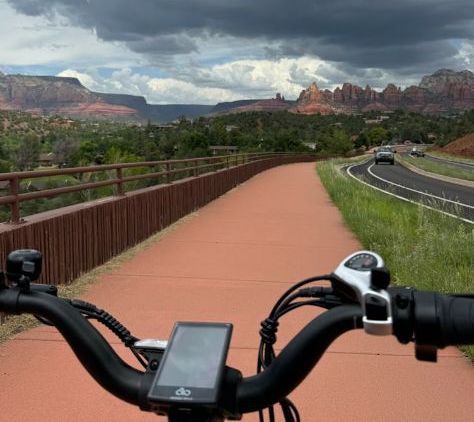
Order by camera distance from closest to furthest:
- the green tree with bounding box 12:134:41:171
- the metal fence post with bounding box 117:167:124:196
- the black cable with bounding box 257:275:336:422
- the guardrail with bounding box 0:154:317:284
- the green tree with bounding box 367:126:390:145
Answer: the black cable with bounding box 257:275:336:422 → the guardrail with bounding box 0:154:317:284 → the metal fence post with bounding box 117:167:124:196 → the green tree with bounding box 12:134:41:171 → the green tree with bounding box 367:126:390:145

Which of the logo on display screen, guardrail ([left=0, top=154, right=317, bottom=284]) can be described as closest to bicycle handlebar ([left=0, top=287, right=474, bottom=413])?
the logo on display screen

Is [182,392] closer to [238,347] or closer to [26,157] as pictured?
[238,347]

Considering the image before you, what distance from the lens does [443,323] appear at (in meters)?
1.30

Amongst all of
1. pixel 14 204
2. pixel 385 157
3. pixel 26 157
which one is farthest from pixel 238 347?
pixel 385 157

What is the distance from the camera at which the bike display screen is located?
4.25 ft

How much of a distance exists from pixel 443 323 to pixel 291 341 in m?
0.37

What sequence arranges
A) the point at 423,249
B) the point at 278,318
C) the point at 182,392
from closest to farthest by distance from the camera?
the point at 182,392 → the point at 278,318 → the point at 423,249

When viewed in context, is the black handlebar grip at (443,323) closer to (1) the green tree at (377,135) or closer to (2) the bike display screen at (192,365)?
(2) the bike display screen at (192,365)

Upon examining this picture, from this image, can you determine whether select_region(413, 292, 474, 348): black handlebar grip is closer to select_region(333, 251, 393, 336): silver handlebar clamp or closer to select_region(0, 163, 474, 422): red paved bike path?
select_region(333, 251, 393, 336): silver handlebar clamp

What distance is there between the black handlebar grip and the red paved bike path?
2.66 meters

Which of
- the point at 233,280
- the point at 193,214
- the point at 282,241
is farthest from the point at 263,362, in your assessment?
the point at 193,214

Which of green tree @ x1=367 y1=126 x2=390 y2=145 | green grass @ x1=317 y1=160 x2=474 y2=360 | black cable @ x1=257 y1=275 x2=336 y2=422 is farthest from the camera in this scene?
green tree @ x1=367 y1=126 x2=390 y2=145

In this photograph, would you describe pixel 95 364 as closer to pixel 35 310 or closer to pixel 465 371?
pixel 35 310

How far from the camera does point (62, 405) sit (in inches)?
154
